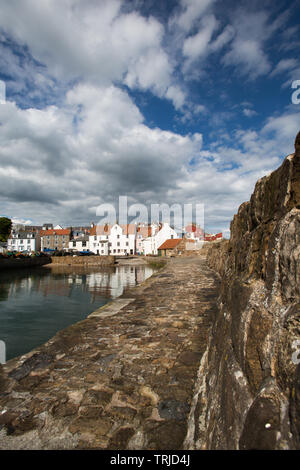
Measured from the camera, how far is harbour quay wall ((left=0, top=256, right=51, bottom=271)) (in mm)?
42362

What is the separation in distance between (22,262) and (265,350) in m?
52.4

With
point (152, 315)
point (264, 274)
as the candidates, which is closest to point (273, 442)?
point (264, 274)

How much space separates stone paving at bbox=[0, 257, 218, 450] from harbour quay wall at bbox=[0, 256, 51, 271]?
143 ft

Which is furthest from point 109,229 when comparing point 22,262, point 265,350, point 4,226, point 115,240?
point 265,350

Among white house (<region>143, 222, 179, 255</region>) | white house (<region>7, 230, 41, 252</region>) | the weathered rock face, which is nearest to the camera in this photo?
the weathered rock face

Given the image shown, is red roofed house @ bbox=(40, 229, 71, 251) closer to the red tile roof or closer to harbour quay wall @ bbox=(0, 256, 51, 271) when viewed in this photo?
the red tile roof

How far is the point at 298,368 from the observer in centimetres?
118

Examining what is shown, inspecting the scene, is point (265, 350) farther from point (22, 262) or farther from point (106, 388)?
point (22, 262)

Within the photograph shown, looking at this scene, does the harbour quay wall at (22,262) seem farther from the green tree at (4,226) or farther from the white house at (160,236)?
the white house at (160,236)

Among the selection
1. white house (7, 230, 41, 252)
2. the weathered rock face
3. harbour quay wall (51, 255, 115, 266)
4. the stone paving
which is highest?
white house (7, 230, 41, 252)

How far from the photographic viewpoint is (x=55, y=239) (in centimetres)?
8362

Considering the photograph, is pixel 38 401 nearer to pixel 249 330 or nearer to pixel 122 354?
pixel 122 354

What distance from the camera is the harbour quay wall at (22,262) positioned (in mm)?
42362

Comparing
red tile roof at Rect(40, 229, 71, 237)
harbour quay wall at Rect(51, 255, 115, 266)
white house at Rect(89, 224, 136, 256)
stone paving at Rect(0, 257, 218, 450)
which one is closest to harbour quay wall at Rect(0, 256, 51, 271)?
harbour quay wall at Rect(51, 255, 115, 266)
